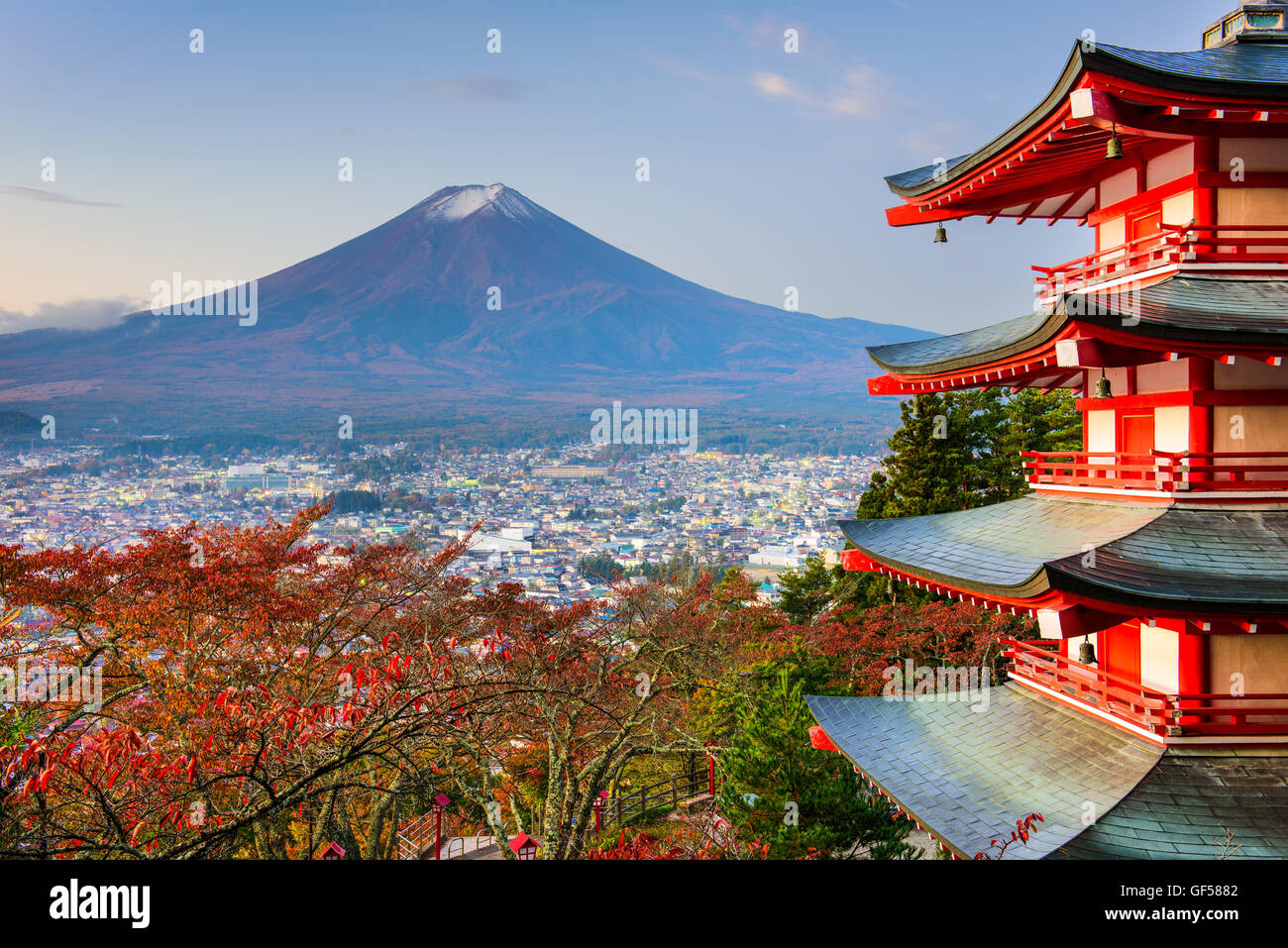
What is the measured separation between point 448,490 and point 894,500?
28.6m

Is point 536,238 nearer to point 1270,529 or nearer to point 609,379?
point 609,379

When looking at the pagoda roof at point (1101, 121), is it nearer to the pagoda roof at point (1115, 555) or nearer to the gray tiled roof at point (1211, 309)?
the gray tiled roof at point (1211, 309)

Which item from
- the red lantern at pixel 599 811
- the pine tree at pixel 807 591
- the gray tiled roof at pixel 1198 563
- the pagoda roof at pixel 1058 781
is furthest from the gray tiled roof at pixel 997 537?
the pine tree at pixel 807 591

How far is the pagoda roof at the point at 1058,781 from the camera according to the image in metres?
4.69

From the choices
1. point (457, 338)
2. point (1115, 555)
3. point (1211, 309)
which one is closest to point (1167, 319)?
point (1211, 309)

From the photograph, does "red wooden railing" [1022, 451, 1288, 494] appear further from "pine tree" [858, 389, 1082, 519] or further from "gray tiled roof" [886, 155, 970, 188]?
"pine tree" [858, 389, 1082, 519]

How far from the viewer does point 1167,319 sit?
500 cm

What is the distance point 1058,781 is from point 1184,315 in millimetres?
3213

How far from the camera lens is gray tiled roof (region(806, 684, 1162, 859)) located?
510cm

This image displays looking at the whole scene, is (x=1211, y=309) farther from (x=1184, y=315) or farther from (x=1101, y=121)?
(x=1101, y=121)

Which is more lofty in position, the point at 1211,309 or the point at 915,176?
the point at 915,176

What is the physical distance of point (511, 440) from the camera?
188 ft

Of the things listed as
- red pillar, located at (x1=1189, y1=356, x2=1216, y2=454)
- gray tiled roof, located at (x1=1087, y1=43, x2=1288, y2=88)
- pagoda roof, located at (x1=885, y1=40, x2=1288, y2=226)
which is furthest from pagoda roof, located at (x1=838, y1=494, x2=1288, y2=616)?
gray tiled roof, located at (x1=1087, y1=43, x2=1288, y2=88)
